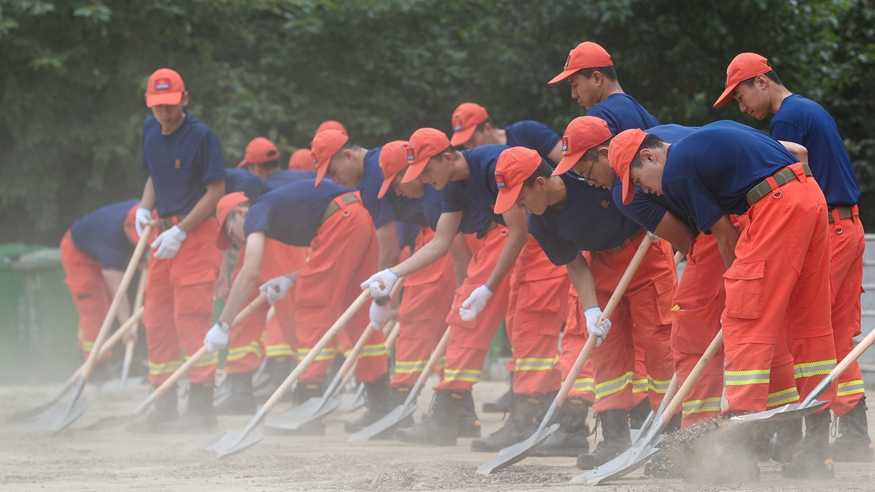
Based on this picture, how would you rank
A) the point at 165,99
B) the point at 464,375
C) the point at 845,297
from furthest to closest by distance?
the point at 165,99, the point at 464,375, the point at 845,297

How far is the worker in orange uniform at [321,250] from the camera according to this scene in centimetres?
959

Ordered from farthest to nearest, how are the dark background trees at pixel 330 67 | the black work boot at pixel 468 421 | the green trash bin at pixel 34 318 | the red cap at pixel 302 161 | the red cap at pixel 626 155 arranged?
the dark background trees at pixel 330 67 → the green trash bin at pixel 34 318 → the red cap at pixel 302 161 → the black work boot at pixel 468 421 → the red cap at pixel 626 155

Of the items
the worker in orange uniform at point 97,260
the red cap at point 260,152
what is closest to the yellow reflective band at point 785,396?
the red cap at point 260,152

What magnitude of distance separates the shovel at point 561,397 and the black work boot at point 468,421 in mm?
1408

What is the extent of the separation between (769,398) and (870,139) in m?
10.8

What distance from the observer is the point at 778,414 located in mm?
5891

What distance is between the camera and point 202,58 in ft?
50.6

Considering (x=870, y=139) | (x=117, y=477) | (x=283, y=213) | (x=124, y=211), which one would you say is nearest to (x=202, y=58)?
(x=124, y=211)

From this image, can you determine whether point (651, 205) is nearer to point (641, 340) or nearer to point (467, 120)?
point (641, 340)

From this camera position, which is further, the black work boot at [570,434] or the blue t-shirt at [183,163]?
the blue t-shirt at [183,163]

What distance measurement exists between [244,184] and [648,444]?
4.98m

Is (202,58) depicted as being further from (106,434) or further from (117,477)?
(117,477)

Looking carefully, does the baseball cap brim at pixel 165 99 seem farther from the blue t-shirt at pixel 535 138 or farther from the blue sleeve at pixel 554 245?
the blue sleeve at pixel 554 245

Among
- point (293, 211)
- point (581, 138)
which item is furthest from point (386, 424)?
point (581, 138)
